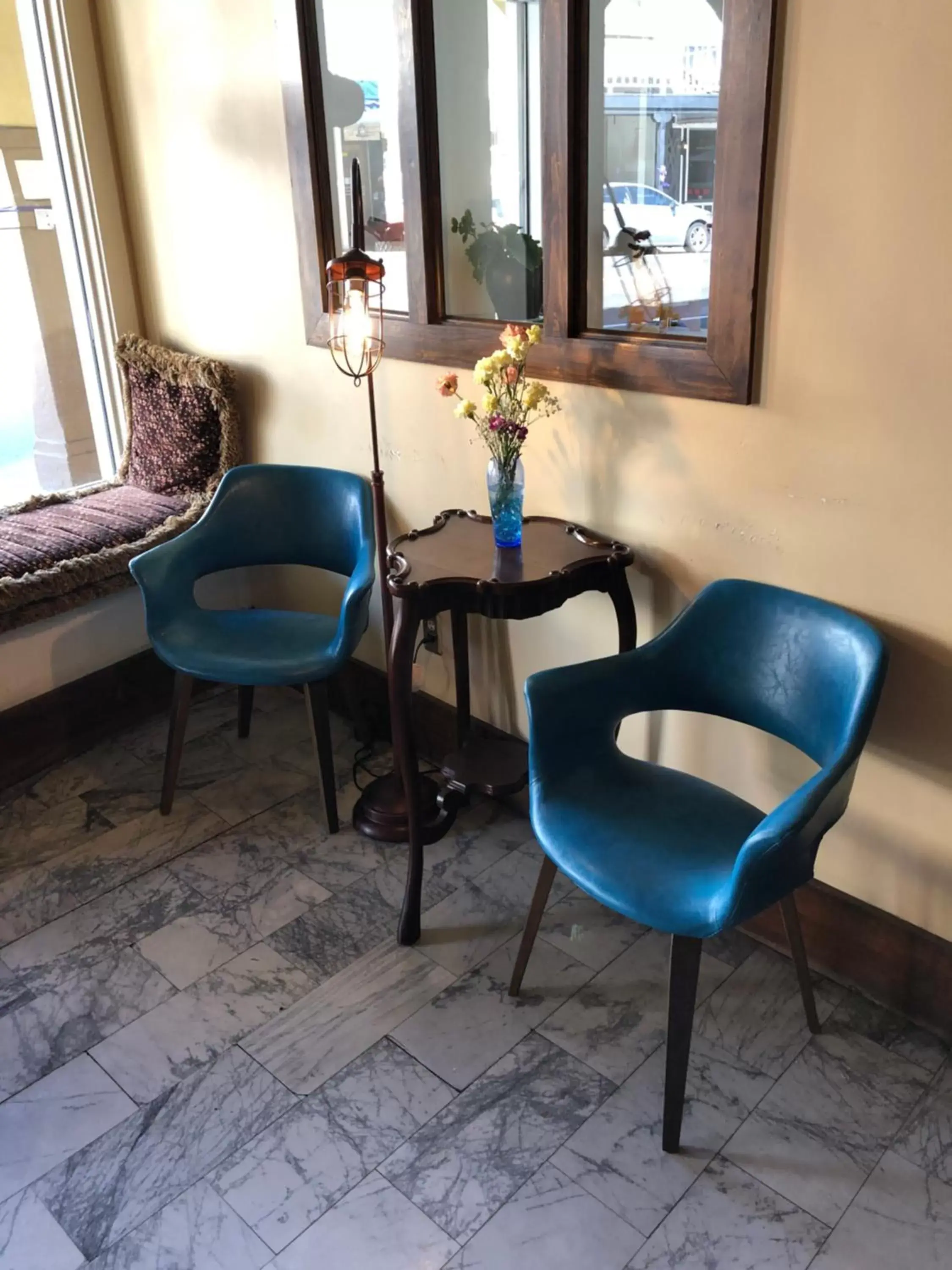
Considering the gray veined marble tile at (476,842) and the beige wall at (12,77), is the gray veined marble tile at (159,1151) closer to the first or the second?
the gray veined marble tile at (476,842)

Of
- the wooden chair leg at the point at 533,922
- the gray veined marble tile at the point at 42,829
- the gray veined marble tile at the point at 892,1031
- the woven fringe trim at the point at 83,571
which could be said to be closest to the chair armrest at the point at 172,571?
the woven fringe trim at the point at 83,571

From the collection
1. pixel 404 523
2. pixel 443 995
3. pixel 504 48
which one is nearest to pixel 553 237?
pixel 504 48

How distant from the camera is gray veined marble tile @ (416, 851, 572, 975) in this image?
1.97 m

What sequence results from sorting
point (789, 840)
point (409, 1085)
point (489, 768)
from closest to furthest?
point (789, 840) → point (409, 1085) → point (489, 768)

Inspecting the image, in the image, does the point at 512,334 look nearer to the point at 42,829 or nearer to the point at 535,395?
the point at 535,395

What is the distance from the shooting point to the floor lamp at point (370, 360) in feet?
6.33

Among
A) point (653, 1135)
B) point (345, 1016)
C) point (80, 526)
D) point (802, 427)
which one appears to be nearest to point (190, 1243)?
point (345, 1016)

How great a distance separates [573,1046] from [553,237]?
148cm

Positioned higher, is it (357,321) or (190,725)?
(357,321)

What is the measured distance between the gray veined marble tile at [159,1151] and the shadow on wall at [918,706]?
1187 mm

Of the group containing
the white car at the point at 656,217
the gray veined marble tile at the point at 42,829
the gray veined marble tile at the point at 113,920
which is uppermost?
the white car at the point at 656,217

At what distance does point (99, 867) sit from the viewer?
7.38ft

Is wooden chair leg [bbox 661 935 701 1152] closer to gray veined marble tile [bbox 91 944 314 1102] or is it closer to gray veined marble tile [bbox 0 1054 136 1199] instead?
gray veined marble tile [bbox 91 944 314 1102]

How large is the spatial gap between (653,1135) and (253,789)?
1.33m
